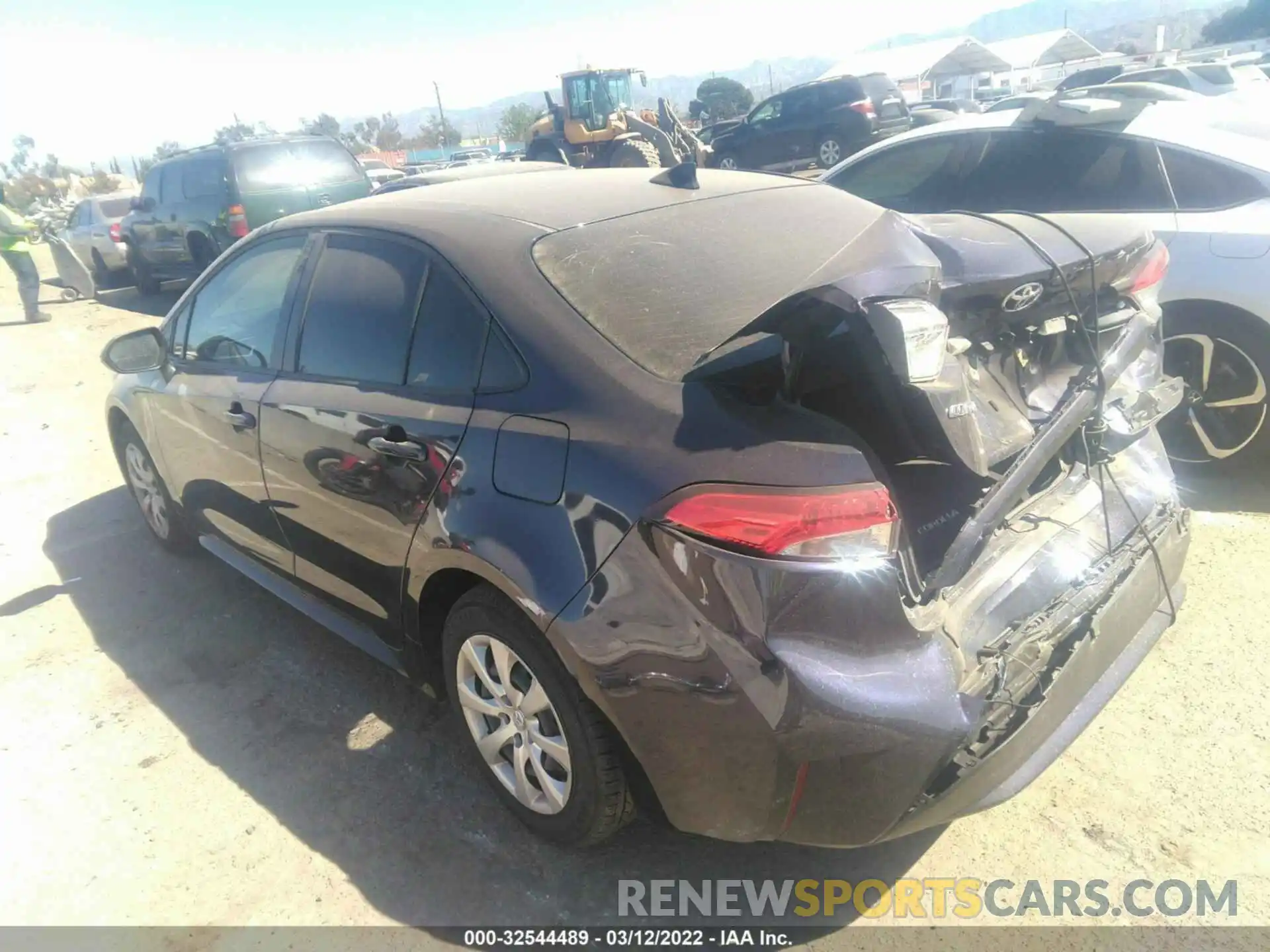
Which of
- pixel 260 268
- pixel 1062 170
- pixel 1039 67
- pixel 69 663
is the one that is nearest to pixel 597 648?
pixel 260 268

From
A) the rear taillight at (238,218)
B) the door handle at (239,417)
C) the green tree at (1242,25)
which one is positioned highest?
the door handle at (239,417)

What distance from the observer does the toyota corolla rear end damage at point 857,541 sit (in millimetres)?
1813

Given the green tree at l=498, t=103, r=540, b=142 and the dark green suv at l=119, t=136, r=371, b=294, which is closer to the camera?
the dark green suv at l=119, t=136, r=371, b=294

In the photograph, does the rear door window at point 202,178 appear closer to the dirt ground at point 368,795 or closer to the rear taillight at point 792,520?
the dirt ground at point 368,795

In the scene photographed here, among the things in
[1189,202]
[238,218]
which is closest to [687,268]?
[1189,202]

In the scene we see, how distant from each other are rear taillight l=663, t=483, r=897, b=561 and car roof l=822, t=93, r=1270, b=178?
3.36 m

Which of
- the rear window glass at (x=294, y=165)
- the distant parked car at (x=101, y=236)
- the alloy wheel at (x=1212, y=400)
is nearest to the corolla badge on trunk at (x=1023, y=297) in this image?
the alloy wheel at (x=1212, y=400)

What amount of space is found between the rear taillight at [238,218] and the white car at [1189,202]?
8.92 m

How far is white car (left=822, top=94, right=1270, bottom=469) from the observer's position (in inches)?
153

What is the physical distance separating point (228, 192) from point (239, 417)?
8.91 meters

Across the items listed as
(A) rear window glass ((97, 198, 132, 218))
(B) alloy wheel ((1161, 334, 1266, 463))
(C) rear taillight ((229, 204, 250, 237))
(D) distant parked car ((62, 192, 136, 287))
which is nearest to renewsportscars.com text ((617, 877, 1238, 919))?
(B) alloy wheel ((1161, 334, 1266, 463))

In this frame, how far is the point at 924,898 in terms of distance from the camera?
2.27 m

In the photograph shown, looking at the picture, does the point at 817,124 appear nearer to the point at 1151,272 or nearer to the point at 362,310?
the point at 1151,272

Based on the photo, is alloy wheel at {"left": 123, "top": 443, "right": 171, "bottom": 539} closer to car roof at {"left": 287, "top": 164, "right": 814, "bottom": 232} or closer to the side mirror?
the side mirror
